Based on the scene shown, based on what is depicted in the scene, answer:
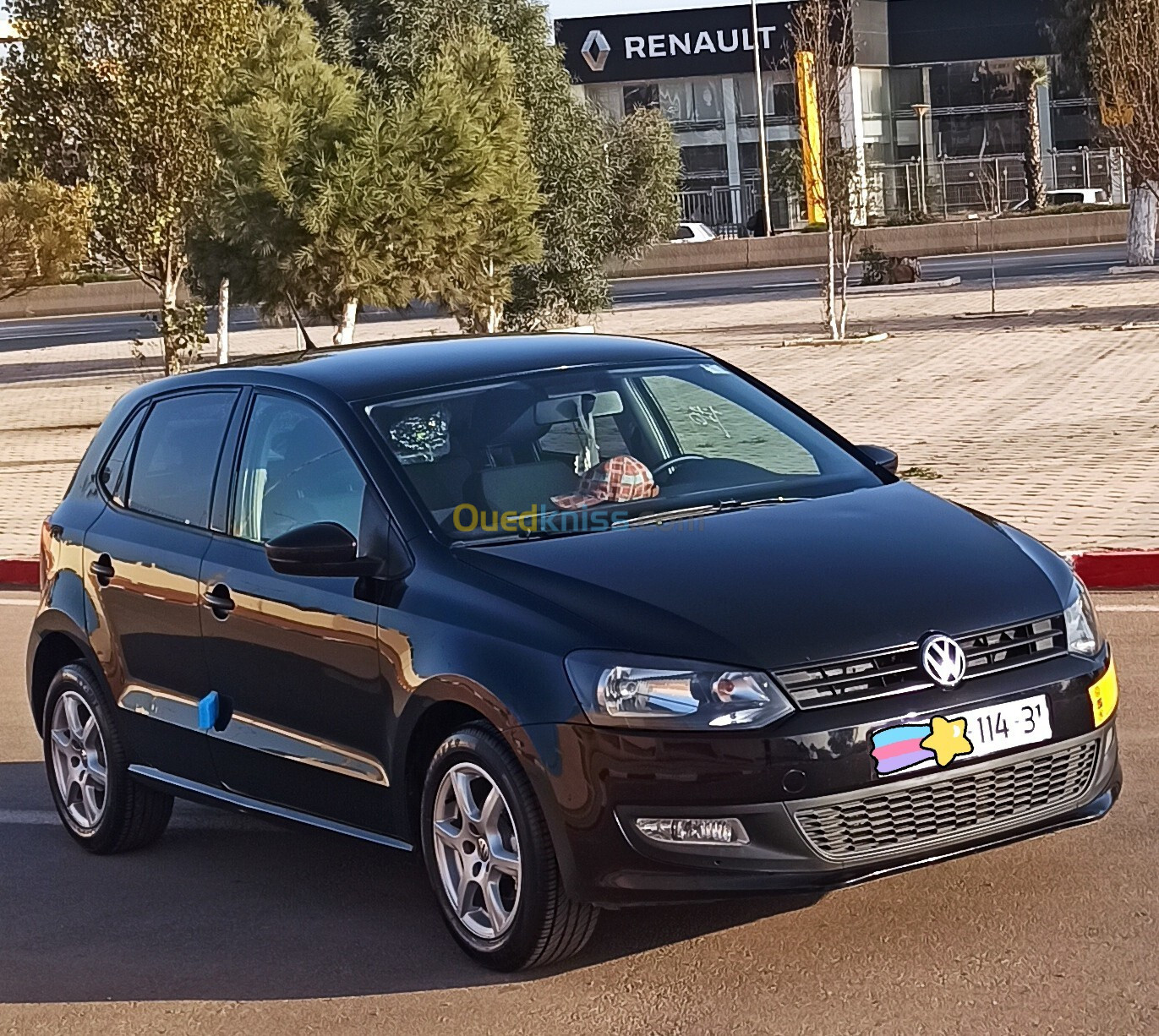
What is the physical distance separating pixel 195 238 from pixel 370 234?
8.41 feet

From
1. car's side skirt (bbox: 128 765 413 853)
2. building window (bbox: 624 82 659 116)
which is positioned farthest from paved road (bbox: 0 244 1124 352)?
car's side skirt (bbox: 128 765 413 853)

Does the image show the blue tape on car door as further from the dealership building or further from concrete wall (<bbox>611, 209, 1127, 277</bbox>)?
the dealership building

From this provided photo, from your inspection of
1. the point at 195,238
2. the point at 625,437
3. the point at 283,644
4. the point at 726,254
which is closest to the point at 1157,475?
the point at 625,437

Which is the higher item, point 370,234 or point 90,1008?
point 370,234

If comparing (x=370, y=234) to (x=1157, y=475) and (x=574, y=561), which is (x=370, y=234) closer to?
(x=1157, y=475)

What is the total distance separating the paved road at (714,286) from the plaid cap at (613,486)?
34893 mm

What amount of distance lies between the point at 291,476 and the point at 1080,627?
2328 millimetres

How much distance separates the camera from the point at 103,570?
652 cm

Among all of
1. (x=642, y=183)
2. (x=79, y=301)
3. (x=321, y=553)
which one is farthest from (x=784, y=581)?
(x=79, y=301)

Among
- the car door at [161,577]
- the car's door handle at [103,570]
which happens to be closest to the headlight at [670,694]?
the car door at [161,577]

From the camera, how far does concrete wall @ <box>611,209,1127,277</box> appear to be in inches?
2093

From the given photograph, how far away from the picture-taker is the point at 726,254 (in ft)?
182

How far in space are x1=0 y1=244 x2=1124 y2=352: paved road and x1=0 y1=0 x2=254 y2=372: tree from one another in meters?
17.7

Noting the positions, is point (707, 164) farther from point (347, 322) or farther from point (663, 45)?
point (347, 322)
